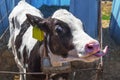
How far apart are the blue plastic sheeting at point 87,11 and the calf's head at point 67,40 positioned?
1906 mm

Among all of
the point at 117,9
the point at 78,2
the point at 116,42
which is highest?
the point at 78,2

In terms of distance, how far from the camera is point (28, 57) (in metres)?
4.18

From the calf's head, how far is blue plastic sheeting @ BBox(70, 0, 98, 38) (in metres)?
1.91

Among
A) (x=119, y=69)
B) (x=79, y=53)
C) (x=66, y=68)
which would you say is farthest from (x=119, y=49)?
(x=79, y=53)

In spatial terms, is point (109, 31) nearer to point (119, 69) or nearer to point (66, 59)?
point (119, 69)

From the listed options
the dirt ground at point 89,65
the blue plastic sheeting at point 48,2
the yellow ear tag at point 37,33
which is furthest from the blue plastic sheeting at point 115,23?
the yellow ear tag at point 37,33

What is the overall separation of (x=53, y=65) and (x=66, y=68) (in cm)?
15

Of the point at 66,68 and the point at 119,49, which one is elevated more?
the point at 66,68

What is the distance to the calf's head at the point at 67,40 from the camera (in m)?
3.22

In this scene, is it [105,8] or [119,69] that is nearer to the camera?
[119,69]

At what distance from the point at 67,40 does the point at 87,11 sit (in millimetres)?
2434

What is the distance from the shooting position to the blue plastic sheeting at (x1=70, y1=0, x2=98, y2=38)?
5.69 m

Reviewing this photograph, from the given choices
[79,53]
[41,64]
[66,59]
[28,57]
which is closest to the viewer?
[79,53]

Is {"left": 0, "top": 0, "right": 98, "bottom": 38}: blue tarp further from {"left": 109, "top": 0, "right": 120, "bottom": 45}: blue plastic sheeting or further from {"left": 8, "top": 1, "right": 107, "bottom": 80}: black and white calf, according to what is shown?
{"left": 8, "top": 1, "right": 107, "bottom": 80}: black and white calf
